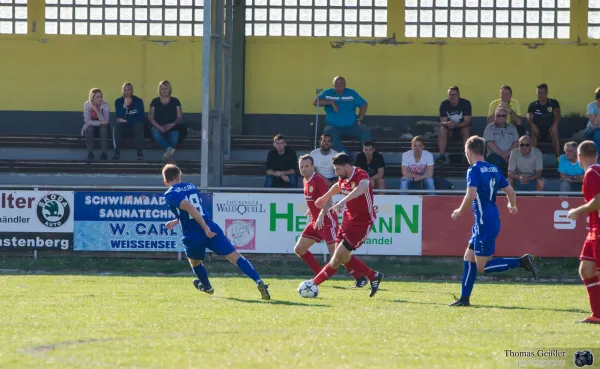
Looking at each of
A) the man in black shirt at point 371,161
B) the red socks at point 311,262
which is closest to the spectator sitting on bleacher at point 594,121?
the man in black shirt at point 371,161

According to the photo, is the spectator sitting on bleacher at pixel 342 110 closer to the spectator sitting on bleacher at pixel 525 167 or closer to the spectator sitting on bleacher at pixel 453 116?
the spectator sitting on bleacher at pixel 453 116

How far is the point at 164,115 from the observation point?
74.2 ft

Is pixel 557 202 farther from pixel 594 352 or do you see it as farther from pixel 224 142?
pixel 594 352

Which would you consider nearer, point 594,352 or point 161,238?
point 594,352

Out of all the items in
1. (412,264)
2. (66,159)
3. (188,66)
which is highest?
(188,66)

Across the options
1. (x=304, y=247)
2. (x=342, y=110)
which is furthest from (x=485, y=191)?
(x=342, y=110)

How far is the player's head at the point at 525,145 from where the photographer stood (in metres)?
20.4

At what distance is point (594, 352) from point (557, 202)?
11.1 m

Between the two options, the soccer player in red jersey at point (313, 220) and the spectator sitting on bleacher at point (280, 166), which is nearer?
the soccer player in red jersey at point (313, 220)

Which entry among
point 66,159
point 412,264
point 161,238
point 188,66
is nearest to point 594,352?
point 412,264

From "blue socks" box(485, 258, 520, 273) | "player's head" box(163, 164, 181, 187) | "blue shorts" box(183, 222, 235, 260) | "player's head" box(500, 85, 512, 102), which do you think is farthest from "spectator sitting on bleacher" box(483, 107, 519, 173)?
"player's head" box(163, 164, 181, 187)

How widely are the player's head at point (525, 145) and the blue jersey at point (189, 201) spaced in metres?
9.15

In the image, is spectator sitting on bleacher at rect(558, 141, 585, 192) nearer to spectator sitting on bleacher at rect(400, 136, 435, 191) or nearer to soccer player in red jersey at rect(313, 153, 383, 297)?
spectator sitting on bleacher at rect(400, 136, 435, 191)

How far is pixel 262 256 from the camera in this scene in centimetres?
1925
